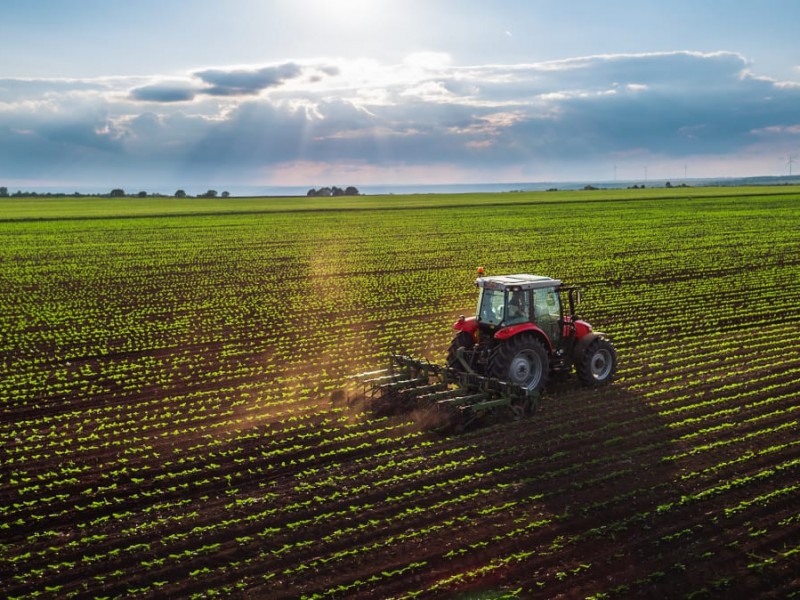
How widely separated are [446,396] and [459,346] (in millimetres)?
1508

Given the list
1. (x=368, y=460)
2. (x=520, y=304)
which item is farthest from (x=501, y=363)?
(x=368, y=460)

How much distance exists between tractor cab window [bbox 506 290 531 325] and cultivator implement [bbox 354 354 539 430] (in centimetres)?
138

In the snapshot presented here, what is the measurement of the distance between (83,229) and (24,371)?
5000 centimetres

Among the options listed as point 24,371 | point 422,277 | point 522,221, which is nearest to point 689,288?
point 422,277

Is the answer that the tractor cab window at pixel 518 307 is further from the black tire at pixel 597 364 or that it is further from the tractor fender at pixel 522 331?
the black tire at pixel 597 364

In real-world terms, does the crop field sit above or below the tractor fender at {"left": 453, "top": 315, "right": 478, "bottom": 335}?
below

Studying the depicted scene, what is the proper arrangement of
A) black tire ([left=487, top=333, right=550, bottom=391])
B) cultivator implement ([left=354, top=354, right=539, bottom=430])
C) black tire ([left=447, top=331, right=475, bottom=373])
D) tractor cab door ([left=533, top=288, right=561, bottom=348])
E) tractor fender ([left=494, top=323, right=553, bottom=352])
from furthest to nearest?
black tire ([left=447, top=331, right=475, bottom=373]), tractor cab door ([left=533, top=288, right=561, bottom=348]), tractor fender ([left=494, top=323, right=553, bottom=352]), black tire ([left=487, top=333, right=550, bottom=391]), cultivator implement ([left=354, top=354, right=539, bottom=430])

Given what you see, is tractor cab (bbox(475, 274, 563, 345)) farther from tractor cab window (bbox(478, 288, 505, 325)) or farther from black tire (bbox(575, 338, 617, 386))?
black tire (bbox(575, 338, 617, 386))

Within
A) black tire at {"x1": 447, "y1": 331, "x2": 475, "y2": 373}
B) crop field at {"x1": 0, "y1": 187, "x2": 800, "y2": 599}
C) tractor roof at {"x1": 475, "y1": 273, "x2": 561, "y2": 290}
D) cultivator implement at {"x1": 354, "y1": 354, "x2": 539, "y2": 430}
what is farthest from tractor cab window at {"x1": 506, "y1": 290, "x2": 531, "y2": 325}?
crop field at {"x1": 0, "y1": 187, "x2": 800, "y2": 599}

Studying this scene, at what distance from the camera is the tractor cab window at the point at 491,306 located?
48.8 feet

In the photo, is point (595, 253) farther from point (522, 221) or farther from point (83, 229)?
point (83, 229)

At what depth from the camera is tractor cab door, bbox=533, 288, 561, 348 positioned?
595 inches

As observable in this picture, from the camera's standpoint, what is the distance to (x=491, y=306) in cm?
1508

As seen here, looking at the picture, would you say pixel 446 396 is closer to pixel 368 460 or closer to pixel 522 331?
pixel 522 331
